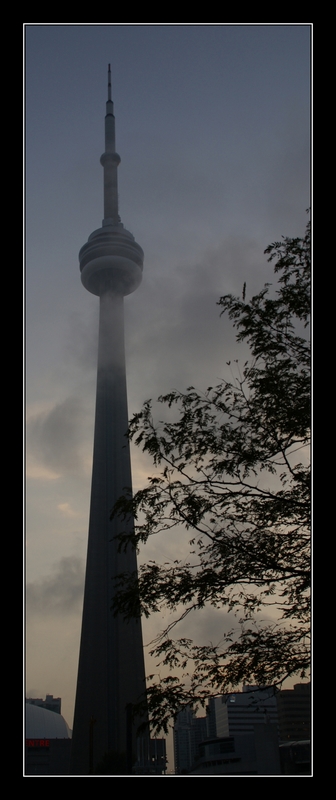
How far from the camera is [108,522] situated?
112875mm

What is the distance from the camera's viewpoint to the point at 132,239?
129250 mm

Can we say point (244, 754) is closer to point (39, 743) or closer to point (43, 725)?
point (39, 743)

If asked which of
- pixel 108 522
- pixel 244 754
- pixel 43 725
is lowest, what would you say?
pixel 244 754

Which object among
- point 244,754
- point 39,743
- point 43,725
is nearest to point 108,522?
point 244,754

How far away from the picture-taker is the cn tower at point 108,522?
99000 mm

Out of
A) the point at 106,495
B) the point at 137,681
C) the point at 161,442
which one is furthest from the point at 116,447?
the point at 161,442

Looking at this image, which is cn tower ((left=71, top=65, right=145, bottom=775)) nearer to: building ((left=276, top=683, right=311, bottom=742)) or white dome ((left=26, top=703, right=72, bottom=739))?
building ((left=276, top=683, right=311, bottom=742))

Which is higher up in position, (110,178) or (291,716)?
(110,178)

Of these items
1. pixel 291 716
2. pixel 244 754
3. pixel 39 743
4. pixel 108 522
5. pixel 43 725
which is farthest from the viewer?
pixel 43 725

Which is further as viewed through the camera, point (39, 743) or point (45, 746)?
point (45, 746)

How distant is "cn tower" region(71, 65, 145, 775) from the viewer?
325 feet

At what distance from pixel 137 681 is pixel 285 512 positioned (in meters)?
99.1

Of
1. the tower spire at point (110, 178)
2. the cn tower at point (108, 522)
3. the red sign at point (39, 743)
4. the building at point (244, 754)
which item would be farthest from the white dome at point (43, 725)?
the tower spire at point (110, 178)
